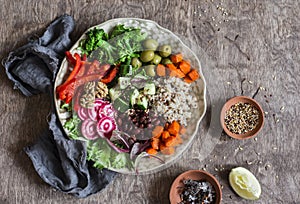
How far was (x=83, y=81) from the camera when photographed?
225 cm

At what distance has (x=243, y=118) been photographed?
2.30 meters

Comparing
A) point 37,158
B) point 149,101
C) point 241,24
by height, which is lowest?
point 37,158

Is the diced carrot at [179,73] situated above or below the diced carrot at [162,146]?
above

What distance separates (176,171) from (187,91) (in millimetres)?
438

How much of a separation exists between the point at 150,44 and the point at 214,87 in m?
0.42

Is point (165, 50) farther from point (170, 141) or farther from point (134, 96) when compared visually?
point (170, 141)

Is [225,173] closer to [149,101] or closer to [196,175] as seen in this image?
[196,175]

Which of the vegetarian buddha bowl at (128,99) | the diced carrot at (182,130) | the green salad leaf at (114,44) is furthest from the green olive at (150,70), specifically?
the diced carrot at (182,130)

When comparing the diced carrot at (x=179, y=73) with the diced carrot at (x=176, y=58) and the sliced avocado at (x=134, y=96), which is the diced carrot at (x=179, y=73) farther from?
the sliced avocado at (x=134, y=96)

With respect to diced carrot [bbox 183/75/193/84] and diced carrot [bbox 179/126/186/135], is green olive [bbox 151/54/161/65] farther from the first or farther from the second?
diced carrot [bbox 179/126/186/135]

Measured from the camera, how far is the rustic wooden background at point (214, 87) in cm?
234

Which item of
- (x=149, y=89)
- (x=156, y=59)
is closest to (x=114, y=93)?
(x=149, y=89)

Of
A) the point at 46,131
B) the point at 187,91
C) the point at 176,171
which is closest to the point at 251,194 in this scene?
the point at 176,171

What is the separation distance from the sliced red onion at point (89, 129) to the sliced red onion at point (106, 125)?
3 centimetres
